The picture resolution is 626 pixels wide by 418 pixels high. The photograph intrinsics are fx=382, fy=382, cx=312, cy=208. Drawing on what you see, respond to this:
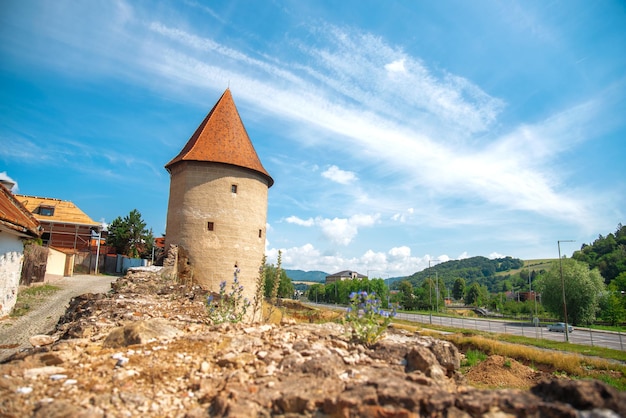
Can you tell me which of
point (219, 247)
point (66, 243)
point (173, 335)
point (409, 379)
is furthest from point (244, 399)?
point (66, 243)

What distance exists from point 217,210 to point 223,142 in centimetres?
356

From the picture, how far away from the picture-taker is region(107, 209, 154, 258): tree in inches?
1437

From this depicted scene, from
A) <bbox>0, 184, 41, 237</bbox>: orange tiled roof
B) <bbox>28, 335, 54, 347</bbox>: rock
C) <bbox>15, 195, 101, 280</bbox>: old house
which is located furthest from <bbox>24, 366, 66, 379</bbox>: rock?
<bbox>15, 195, 101, 280</bbox>: old house

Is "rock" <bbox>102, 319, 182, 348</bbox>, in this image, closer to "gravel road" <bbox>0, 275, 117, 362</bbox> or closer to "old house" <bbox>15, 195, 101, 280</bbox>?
"gravel road" <bbox>0, 275, 117, 362</bbox>

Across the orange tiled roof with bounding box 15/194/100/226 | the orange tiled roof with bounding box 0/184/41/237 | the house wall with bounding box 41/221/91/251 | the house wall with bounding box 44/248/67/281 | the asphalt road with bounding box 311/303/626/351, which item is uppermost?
the orange tiled roof with bounding box 15/194/100/226

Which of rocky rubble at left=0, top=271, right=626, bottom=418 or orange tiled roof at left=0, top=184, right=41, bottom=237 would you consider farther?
orange tiled roof at left=0, top=184, right=41, bottom=237

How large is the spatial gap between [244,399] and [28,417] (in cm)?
208

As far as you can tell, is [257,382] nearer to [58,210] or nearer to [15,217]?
[15,217]

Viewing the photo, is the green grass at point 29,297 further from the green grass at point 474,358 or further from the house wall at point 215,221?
the green grass at point 474,358

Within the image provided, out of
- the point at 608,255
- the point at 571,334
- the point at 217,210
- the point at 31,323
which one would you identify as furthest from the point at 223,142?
the point at 608,255

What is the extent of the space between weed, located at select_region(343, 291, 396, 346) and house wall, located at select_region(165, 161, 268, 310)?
36.5ft

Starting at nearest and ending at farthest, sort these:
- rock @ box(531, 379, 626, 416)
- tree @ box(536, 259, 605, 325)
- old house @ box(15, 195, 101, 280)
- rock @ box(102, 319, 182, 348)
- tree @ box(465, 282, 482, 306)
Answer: rock @ box(531, 379, 626, 416), rock @ box(102, 319, 182, 348), old house @ box(15, 195, 101, 280), tree @ box(536, 259, 605, 325), tree @ box(465, 282, 482, 306)

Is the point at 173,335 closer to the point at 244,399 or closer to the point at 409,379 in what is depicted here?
the point at 244,399

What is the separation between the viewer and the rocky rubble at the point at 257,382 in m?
3.54
